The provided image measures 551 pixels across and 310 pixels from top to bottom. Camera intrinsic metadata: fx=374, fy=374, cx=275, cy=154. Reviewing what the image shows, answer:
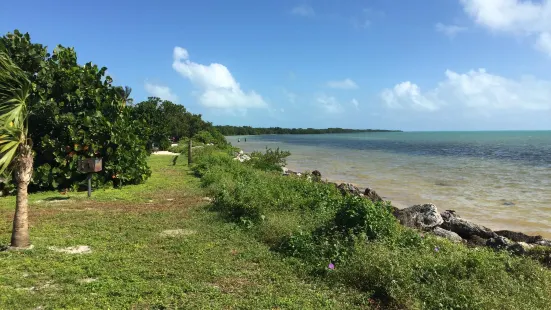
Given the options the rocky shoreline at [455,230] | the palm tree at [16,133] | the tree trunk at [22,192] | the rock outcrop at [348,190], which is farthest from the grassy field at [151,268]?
the rock outcrop at [348,190]

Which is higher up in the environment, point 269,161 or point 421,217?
point 269,161

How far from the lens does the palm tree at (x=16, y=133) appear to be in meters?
5.93

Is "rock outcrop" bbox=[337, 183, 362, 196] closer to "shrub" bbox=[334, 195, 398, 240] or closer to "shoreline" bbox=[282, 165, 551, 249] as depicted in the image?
"shoreline" bbox=[282, 165, 551, 249]

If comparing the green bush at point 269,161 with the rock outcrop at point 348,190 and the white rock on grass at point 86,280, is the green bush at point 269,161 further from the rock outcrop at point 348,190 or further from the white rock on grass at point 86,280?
the white rock on grass at point 86,280

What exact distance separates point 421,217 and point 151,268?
8630 millimetres

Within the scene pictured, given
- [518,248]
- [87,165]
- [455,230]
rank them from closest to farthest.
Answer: [518,248], [455,230], [87,165]

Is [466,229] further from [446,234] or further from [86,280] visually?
[86,280]

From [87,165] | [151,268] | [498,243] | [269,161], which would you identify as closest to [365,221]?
[151,268]

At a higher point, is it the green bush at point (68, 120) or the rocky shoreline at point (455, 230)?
the green bush at point (68, 120)

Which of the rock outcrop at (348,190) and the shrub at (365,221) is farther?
the rock outcrop at (348,190)

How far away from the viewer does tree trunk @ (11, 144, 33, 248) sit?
654cm

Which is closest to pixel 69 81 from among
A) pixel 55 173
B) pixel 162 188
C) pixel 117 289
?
pixel 55 173

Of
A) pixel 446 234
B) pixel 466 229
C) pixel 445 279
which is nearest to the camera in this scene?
pixel 445 279

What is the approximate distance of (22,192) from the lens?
21.5 feet
